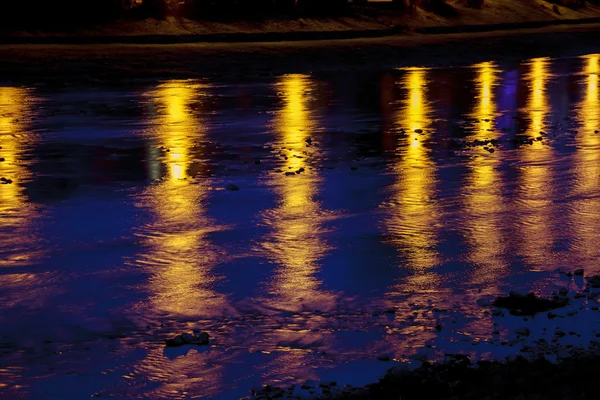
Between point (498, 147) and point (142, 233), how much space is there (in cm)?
717

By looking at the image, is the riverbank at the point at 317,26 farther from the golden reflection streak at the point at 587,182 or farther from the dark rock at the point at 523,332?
the dark rock at the point at 523,332

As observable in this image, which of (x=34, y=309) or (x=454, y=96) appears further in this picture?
(x=454, y=96)

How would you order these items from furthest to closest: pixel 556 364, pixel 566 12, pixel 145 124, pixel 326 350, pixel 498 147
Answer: pixel 566 12
pixel 145 124
pixel 498 147
pixel 326 350
pixel 556 364

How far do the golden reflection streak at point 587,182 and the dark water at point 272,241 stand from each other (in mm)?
46

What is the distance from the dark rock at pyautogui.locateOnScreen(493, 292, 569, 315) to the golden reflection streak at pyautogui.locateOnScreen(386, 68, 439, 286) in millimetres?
764

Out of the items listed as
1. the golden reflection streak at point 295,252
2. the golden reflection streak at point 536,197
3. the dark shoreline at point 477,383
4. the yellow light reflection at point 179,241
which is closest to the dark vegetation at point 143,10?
the golden reflection streak at point 536,197

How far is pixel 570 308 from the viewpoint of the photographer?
8.05m

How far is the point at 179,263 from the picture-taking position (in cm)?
955

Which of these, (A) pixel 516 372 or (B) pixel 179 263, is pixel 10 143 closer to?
(B) pixel 179 263

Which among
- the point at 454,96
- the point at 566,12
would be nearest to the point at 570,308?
the point at 454,96

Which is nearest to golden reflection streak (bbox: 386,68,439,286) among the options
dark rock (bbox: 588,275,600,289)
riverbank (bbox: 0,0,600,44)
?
dark rock (bbox: 588,275,600,289)

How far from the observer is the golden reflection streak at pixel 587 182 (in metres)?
10.2

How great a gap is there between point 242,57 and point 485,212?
24605mm

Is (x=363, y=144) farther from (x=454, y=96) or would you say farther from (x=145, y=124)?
(x=454, y=96)
